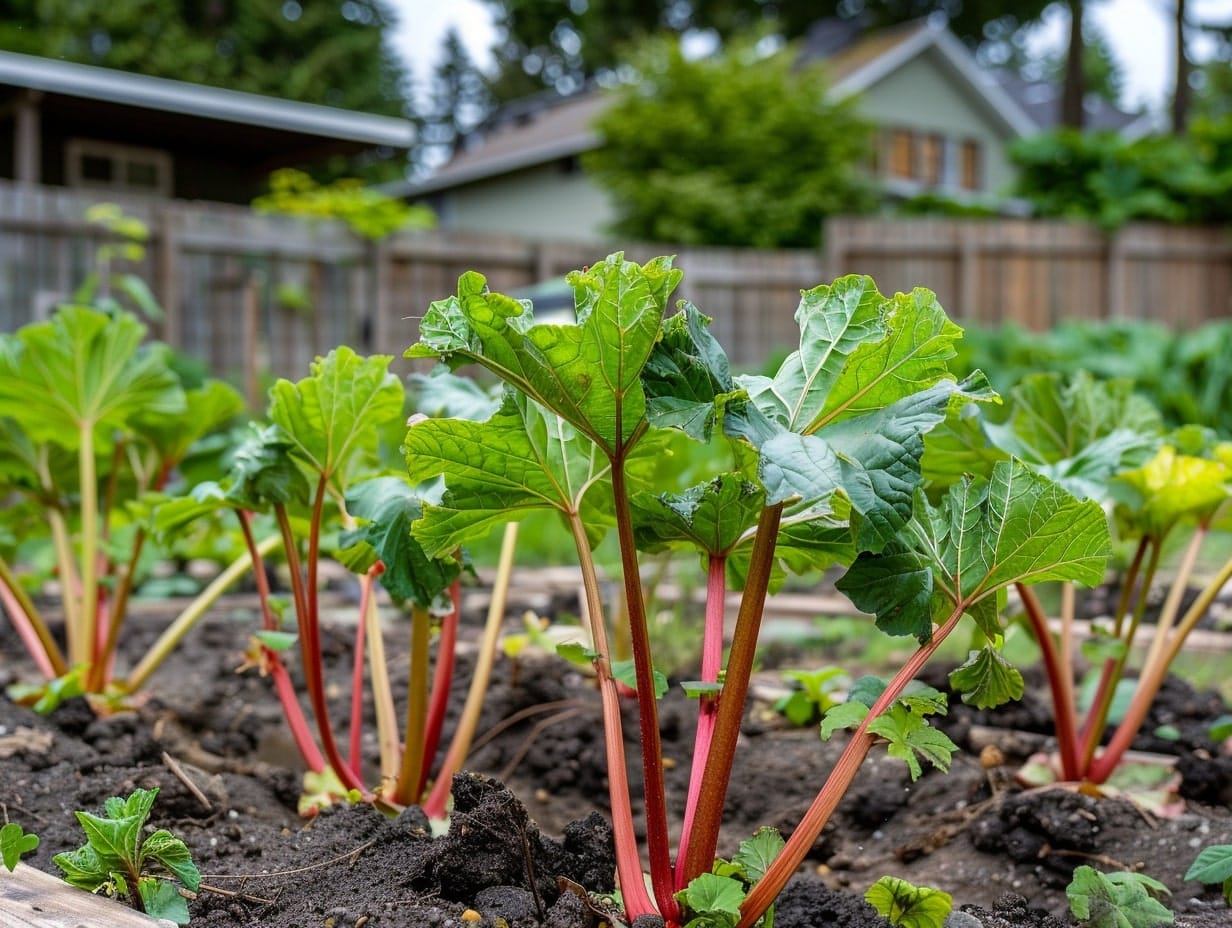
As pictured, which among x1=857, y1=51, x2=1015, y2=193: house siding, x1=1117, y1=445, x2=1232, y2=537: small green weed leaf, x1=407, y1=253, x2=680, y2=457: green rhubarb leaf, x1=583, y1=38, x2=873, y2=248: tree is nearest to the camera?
x1=407, y1=253, x2=680, y2=457: green rhubarb leaf

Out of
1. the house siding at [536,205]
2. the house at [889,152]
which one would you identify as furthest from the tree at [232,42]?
the house siding at [536,205]

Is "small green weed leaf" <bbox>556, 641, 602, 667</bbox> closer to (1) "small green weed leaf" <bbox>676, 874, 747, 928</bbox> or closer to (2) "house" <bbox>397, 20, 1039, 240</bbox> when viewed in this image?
(1) "small green weed leaf" <bbox>676, 874, 747, 928</bbox>

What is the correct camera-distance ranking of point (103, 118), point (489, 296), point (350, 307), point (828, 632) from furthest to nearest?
point (103, 118)
point (350, 307)
point (828, 632)
point (489, 296)

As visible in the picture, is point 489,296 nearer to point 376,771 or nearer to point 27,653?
point 376,771

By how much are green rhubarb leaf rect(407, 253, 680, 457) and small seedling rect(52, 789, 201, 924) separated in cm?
62

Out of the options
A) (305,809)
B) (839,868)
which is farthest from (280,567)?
(839,868)

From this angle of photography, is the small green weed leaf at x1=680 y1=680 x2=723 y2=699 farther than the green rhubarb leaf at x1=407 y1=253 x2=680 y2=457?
Yes

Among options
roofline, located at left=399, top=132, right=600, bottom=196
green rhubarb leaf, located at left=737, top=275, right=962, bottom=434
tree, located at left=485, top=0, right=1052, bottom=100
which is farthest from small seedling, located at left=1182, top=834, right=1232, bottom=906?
tree, located at left=485, top=0, right=1052, bottom=100

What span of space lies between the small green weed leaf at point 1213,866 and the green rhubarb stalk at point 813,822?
Result: 480 mm

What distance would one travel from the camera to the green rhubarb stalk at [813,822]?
132 centimetres

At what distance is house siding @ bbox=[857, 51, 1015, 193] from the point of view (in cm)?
2197

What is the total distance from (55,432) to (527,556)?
2.89 metres

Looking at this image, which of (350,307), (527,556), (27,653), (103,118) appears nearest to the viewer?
(27,653)

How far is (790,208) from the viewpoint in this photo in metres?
15.3
